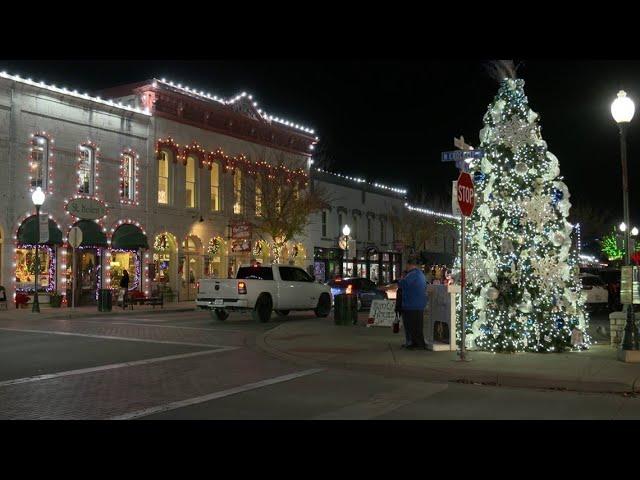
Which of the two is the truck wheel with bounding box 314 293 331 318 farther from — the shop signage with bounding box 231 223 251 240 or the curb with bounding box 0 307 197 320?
the shop signage with bounding box 231 223 251 240

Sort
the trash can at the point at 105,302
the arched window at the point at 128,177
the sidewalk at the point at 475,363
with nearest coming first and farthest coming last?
1. the sidewalk at the point at 475,363
2. the trash can at the point at 105,302
3. the arched window at the point at 128,177

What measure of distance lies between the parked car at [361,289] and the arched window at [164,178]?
10.1 meters

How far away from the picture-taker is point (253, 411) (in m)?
8.45

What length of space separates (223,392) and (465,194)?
5533 millimetres

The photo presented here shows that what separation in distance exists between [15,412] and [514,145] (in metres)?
9.77

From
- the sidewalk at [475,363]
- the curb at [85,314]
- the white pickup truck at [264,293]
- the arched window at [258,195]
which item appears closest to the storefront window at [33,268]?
the curb at [85,314]

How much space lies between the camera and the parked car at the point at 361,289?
29.3 meters

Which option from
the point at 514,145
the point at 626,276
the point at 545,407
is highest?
the point at 514,145

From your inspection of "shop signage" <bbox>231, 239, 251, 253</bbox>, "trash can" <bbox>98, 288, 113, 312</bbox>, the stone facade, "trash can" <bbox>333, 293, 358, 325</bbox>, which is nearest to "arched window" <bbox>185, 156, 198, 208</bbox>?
the stone facade

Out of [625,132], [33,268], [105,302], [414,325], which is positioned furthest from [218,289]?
[625,132]

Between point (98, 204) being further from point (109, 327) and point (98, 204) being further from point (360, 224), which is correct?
point (360, 224)

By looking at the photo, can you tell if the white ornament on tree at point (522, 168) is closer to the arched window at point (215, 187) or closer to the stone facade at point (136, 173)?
the stone facade at point (136, 173)
